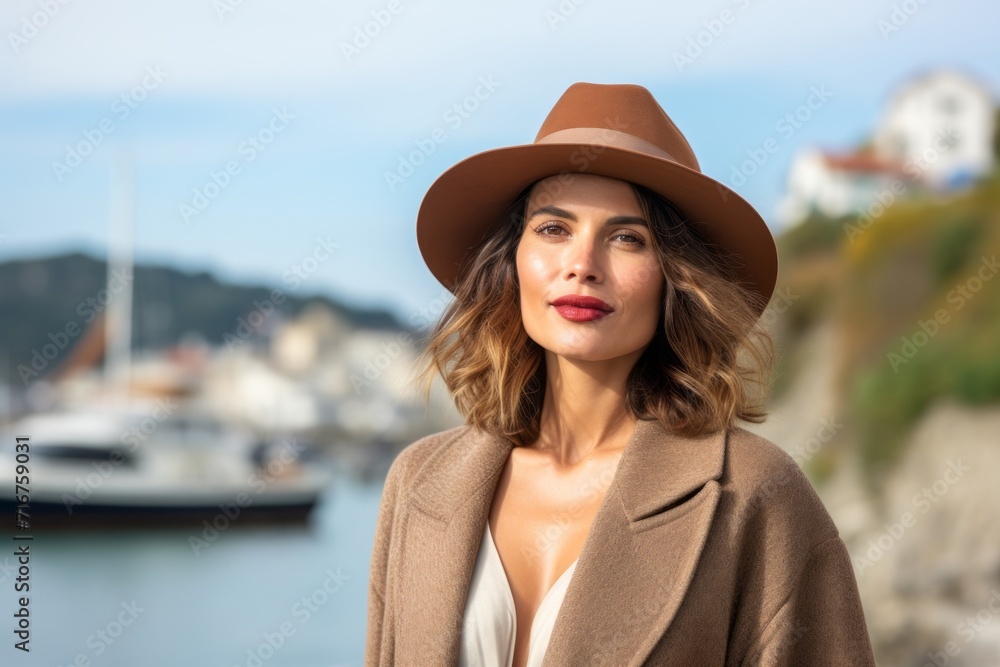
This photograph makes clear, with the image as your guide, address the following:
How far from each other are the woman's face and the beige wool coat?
26 cm

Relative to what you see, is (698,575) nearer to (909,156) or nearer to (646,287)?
(646,287)

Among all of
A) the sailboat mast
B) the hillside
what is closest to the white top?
the sailboat mast

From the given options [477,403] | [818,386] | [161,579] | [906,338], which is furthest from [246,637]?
[477,403]

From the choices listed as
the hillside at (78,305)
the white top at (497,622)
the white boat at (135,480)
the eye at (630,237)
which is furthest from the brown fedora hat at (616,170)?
the hillside at (78,305)

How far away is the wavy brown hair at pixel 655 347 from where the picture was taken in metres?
2.44

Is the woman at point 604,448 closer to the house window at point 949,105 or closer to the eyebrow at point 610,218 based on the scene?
the eyebrow at point 610,218

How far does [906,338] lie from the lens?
830 inches

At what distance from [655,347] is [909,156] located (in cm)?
3660

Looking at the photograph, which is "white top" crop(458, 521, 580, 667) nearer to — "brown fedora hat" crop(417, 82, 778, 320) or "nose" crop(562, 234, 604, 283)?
"nose" crop(562, 234, 604, 283)

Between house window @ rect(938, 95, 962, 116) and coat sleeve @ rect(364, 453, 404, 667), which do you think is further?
house window @ rect(938, 95, 962, 116)

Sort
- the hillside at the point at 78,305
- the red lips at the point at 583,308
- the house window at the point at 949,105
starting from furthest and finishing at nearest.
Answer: the hillside at the point at 78,305, the house window at the point at 949,105, the red lips at the point at 583,308

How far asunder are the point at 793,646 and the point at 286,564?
108ft

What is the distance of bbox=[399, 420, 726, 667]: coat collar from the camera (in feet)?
7.48

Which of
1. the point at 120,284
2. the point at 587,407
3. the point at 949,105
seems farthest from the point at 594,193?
the point at 120,284
